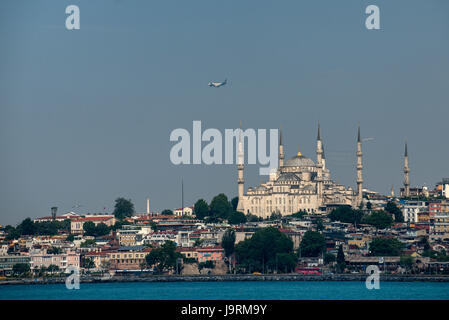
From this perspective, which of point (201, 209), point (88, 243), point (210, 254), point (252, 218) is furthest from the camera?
point (201, 209)

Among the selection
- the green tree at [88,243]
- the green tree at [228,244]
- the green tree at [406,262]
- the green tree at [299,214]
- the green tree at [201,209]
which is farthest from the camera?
the green tree at [201,209]

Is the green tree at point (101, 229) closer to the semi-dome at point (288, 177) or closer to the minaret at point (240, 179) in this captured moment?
the minaret at point (240, 179)

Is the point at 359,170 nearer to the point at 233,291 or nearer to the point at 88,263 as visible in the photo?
the point at 88,263

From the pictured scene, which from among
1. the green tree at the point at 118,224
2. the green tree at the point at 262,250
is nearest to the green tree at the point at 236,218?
the green tree at the point at 118,224

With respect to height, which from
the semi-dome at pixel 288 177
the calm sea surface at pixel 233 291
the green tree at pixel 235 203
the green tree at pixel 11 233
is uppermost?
the semi-dome at pixel 288 177

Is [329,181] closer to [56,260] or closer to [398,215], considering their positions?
[398,215]

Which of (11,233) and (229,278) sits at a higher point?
(11,233)

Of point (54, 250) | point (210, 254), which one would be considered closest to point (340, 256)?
point (210, 254)
